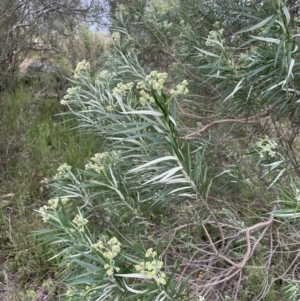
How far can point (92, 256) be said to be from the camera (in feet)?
4.21

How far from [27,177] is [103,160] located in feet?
7.06

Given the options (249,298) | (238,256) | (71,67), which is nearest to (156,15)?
(238,256)

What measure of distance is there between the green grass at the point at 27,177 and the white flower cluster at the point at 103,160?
2.41 feet

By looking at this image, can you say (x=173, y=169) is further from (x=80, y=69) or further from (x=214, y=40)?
(x=80, y=69)

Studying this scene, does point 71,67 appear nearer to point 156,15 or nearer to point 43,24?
point 43,24

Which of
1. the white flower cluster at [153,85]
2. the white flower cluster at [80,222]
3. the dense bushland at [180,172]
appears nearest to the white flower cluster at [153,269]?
the dense bushland at [180,172]

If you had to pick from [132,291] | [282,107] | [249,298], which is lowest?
[249,298]

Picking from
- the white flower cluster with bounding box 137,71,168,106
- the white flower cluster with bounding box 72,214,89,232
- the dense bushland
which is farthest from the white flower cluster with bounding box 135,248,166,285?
the white flower cluster with bounding box 137,71,168,106

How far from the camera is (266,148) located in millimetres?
1557

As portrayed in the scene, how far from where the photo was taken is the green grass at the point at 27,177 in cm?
289

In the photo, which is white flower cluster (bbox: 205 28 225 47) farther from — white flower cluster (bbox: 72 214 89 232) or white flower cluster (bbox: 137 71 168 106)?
white flower cluster (bbox: 72 214 89 232)

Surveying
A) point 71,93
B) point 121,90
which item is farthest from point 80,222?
point 71,93

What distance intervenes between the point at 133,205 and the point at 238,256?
627 millimetres

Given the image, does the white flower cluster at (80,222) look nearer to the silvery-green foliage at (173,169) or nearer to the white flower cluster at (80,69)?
the silvery-green foliage at (173,169)
